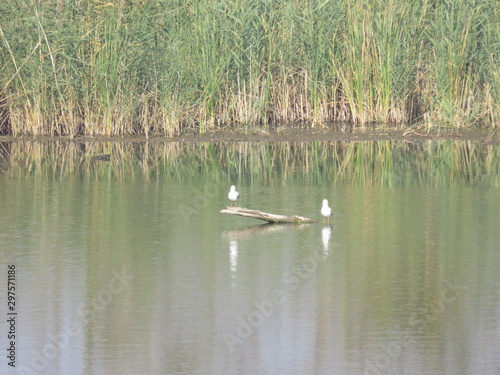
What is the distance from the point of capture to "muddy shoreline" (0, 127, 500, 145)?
15867 millimetres

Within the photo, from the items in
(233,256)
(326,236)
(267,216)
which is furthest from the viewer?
(267,216)

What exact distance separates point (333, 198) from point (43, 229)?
126 inches

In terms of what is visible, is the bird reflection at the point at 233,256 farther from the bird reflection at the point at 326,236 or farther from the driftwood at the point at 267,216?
the bird reflection at the point at 326,236

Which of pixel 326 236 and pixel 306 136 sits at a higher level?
pixel 306 136

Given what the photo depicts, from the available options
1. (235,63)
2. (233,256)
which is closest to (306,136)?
(235,63)

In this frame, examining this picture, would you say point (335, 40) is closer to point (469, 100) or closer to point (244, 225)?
point (469, 100)

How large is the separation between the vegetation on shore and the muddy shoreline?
226 millimetres

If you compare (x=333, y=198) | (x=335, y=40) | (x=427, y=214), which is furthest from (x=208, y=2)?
(x=427, y=214)

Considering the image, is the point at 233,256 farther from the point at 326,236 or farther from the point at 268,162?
the point at 268,162

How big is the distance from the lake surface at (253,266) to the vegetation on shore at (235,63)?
1.94m

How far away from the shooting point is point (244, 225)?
10.4m

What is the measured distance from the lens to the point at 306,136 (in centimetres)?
1625

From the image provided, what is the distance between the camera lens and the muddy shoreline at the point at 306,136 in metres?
15.9

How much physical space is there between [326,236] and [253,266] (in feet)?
4.09
